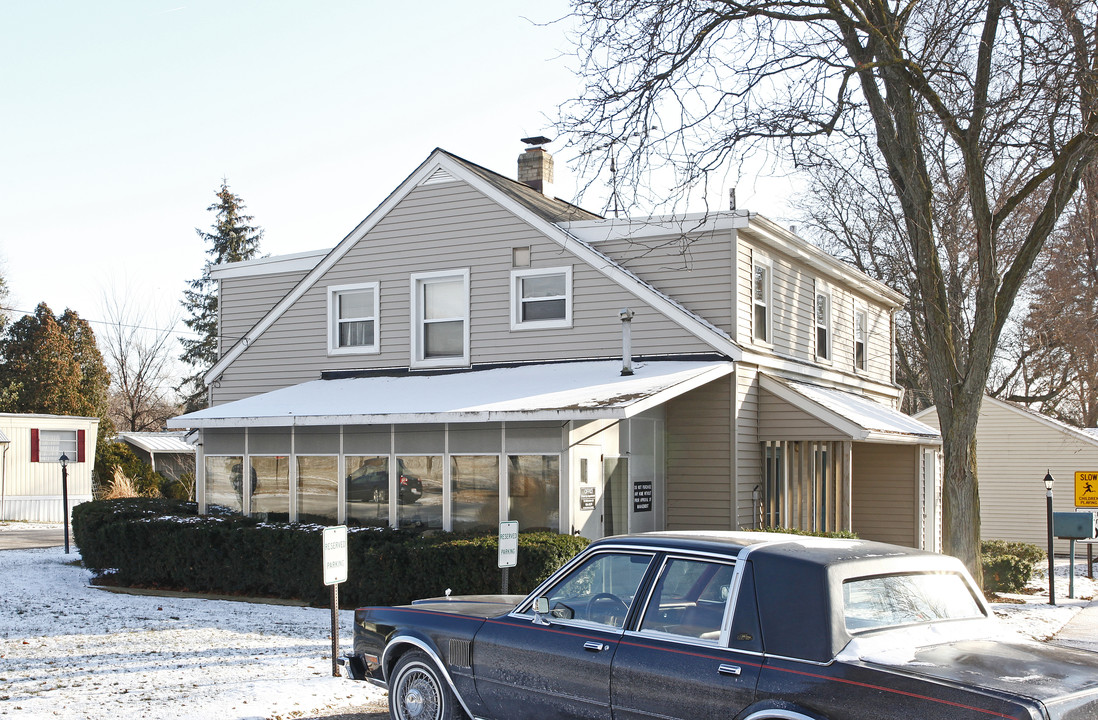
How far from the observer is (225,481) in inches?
676

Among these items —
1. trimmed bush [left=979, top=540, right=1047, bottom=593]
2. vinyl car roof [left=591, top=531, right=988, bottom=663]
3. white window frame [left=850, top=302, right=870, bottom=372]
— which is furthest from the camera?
white window frame [left=850, top=302, right=870, bottom=372]

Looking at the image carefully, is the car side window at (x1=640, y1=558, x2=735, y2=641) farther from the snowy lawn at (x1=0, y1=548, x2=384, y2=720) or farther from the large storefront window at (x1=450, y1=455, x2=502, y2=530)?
the large storefront window at (x1=450, y1=455, x2=502, y2=530)

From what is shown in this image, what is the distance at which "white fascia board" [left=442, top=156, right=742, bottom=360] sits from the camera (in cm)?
1592

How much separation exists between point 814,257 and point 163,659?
14.1 meters

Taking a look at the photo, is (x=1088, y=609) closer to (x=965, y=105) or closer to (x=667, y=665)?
(x=965, y=105)

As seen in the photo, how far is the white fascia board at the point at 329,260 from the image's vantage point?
18.4m

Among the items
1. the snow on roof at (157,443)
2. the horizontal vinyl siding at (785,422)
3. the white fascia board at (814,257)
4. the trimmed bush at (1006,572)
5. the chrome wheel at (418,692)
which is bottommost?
the trimmed bush at (1006,572)

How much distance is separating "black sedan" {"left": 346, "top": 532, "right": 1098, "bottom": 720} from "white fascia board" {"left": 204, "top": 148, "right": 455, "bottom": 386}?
1285 centimetres

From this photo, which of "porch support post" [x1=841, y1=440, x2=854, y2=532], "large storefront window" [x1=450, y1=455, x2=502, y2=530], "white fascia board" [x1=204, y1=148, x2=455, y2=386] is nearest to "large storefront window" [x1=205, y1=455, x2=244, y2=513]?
"white fascia board" [x1=204, y1=148, x2=455, y2=386]

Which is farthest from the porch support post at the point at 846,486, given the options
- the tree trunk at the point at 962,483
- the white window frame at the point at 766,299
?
the white window frame at the point at 766,299

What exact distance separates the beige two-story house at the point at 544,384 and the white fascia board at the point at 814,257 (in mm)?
63

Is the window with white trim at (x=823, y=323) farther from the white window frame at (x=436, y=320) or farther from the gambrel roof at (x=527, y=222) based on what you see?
the white window frame at (x=436, y=320)

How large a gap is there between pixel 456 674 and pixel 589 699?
45.5 inches

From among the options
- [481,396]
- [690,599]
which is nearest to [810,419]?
[481,396]
